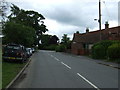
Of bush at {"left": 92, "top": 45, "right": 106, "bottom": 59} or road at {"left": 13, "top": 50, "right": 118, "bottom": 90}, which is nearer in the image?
road at {"left": 13, "top": 50, "right": 118, "bottom": 90}

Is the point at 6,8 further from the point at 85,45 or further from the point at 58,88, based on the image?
the point at 85,45

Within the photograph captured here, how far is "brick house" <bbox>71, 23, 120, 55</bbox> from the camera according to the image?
56500 mm

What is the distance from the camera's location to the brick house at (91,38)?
5650cm

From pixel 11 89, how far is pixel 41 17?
93.7 meters

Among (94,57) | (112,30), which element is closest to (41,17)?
(112,30)

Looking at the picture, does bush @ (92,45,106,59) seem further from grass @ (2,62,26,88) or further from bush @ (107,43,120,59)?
grass @ (2,62,26,88)

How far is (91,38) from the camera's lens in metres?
72.6

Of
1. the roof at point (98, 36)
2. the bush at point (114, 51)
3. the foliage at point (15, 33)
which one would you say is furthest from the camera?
the roof at point (98, 36)

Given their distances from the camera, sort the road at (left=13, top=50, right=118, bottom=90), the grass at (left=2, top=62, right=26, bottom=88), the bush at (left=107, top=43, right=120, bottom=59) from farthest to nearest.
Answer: the bush at (left=107, top=43, right=120, bottom=59)
the grass at (left=2, top=62, right=26, bottom=88)
the road at (left=13, top=50, right=118, bottom=90)

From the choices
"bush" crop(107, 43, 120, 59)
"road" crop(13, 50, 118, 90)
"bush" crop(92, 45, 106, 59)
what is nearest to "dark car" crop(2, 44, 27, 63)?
"road" crop(13, 50, 118, 90)

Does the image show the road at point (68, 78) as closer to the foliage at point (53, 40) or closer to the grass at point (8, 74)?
the grass at point (8, 74)

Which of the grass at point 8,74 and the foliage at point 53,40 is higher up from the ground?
the foliage at point 53,40

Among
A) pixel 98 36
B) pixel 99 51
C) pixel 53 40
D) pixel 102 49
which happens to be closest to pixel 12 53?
pixel 99 51

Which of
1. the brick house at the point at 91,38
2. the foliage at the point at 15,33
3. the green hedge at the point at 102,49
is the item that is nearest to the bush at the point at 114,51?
the green hedge at the point at 102,49
